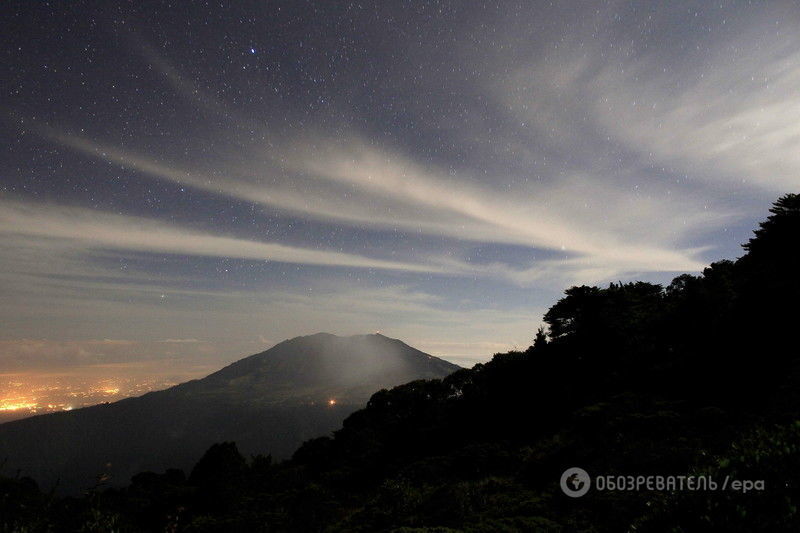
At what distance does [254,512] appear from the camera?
1053 inches

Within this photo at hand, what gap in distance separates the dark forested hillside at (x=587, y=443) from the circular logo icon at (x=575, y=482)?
0.39 m

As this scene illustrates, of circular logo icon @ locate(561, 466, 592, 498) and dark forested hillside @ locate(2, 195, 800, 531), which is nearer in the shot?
dark forested hillside @ locate(2, 195, 800, 531)

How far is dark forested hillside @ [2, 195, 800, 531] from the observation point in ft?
36.7

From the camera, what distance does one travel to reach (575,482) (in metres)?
16.2

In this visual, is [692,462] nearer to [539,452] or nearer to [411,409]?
[539,452]

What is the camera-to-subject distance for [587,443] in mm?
20641

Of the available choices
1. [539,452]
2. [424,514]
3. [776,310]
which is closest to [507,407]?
[539,452]

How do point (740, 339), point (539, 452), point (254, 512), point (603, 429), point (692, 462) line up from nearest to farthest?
point (692, 462) < point (603, 429) < point (539, 452) < point (740, 339) < point (254, 512)

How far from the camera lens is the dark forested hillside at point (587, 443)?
36.7 ft

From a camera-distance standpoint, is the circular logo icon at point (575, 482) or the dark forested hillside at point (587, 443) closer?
the dark forested hillside at point (587, 443)

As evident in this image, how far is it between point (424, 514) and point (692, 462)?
1034 cm

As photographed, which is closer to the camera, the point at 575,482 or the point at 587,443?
the point at 575,482

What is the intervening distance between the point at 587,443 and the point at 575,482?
5.20m

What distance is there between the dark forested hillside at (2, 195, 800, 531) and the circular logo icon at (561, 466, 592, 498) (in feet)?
1.28
